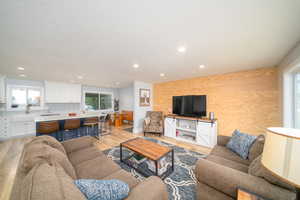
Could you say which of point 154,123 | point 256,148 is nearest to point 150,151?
point 256,148

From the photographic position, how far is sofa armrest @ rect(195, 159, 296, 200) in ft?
2.90

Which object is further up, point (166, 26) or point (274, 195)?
point (166, 26)

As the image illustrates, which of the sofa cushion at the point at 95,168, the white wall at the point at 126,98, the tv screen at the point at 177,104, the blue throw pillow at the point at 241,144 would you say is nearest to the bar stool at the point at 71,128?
the sofa cushion at the point at 95,168

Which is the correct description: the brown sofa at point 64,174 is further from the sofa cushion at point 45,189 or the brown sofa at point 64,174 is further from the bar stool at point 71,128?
the bar stool at point 71,128

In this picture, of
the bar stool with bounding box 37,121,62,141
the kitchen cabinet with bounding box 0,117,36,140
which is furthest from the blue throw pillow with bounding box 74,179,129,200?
the kitchen cabinet with bounding box 0,117,36,140

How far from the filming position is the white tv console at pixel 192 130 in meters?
3.17

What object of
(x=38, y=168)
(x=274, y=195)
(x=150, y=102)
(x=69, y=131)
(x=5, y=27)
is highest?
(x=5, y=27)

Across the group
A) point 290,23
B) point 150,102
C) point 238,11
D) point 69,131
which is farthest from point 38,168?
point 150,102

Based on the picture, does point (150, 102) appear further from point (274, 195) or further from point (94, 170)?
point (274, 195)

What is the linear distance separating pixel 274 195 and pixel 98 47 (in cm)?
275

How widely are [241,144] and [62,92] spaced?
6501mm

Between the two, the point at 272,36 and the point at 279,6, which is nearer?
the point at 279,6

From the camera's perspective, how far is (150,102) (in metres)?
5.18

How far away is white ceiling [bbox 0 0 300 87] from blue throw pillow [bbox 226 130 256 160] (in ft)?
5.10
